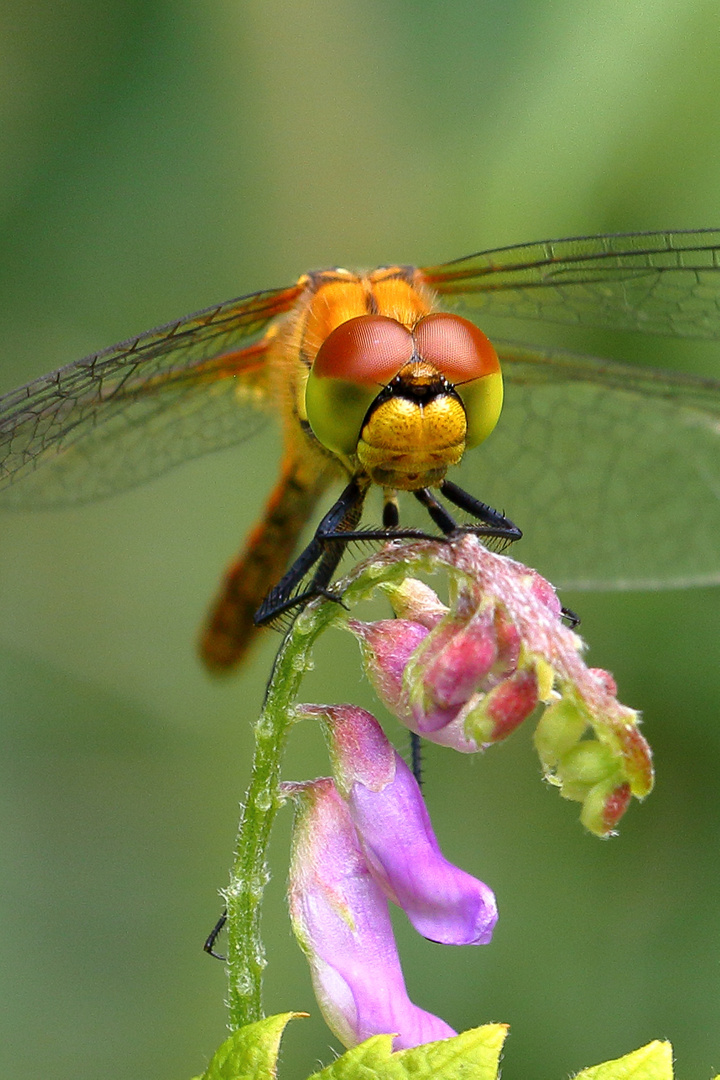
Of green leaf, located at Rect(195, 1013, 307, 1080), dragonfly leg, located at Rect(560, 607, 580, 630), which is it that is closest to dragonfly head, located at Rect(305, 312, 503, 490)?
dragonfly leg, located at Rect(560, 607, 580, 630)

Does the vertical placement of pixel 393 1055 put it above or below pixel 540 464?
below

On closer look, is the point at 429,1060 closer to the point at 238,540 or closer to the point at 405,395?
the point at 405,395

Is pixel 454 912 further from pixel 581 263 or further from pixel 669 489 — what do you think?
pixel 669 489

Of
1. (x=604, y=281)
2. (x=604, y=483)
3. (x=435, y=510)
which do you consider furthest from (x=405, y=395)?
(x=604, y=483)

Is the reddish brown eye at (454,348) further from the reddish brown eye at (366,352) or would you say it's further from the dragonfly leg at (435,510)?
the dragonfly leg at (435,510)

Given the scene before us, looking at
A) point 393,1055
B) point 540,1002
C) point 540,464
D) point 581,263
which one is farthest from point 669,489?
point 393,1055

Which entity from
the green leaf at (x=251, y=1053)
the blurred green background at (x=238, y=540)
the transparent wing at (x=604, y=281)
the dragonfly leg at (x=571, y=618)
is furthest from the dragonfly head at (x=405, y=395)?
the blurred green background at (x=238, y=540)
